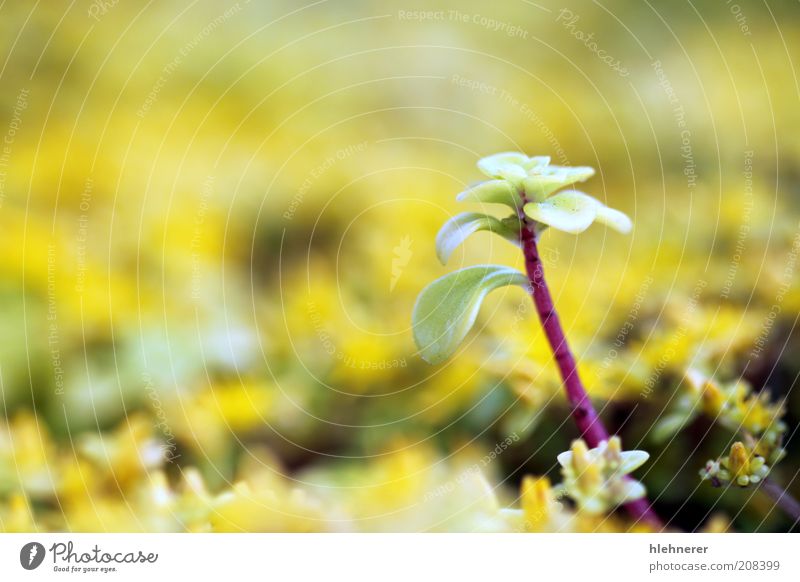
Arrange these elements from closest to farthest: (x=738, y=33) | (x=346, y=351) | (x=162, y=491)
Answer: (x=162, y=491)
(x=346, y=351)
(x=738, y=33)

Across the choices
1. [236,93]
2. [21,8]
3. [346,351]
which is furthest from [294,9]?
[346,351]

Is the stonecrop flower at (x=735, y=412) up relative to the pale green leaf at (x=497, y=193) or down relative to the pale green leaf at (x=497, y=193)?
down

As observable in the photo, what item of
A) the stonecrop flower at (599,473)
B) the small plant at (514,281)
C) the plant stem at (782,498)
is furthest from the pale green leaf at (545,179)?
the plant stem at (782,498)

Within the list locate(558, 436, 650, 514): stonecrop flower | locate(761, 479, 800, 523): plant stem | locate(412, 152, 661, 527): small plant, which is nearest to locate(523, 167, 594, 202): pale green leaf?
locate(412, 152, 661, 527): small plant

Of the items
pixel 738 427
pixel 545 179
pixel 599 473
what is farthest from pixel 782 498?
pixel 545 179

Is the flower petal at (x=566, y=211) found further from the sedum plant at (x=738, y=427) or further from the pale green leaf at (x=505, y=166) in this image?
the sedum plant at (x=738, y=427)
